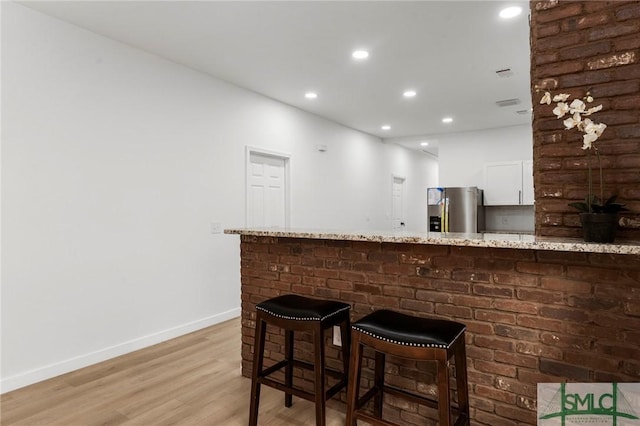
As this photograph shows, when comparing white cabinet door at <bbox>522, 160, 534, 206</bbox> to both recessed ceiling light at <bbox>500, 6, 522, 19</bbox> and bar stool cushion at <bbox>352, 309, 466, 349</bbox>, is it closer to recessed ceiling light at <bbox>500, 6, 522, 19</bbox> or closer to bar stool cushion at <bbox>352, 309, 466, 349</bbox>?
recessed ceiling light at <bbox>500, 6, 522, 19</bbox>

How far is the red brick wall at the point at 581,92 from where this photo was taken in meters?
1.60

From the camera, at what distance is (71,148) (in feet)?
9.53

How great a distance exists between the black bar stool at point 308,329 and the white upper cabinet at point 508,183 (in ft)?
16.1

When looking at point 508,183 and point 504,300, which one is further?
point 508,183

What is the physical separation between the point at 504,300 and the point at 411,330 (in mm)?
507

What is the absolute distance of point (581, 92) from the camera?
1692 mm

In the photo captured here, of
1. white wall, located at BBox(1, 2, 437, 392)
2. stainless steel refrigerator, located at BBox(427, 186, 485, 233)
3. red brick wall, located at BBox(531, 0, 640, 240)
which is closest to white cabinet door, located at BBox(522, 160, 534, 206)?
stainless steel refrigerator, located at BBox(427, 186, 485, 233)

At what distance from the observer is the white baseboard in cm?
259

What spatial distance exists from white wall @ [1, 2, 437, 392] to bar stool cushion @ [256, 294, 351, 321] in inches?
74.5

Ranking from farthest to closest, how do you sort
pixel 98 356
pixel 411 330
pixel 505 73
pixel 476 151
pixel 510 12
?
pixel 476 151 → pixel 505 73 → pixel 98 356 → pixel 510 12 → pixel 411 330

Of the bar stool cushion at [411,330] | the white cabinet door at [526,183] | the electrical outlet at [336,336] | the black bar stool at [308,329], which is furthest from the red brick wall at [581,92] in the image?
the white cabinet door at [526,183]

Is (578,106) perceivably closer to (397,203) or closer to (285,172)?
(285,172)

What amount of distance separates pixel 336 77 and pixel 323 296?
2.69 meters

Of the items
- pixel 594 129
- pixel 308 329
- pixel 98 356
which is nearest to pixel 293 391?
pixel 308 329
